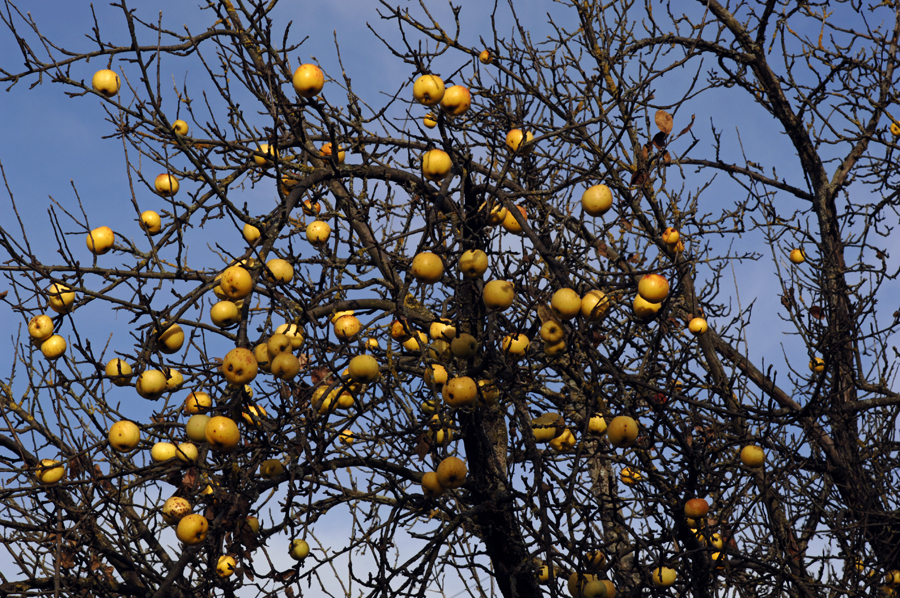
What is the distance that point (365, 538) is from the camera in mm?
4586

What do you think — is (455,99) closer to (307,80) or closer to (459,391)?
(307,80)

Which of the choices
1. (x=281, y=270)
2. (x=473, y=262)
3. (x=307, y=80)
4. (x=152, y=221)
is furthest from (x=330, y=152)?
(x=473, y=262)

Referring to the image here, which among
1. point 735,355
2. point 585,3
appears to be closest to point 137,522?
point 735,355

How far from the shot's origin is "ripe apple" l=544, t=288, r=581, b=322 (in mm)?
3176

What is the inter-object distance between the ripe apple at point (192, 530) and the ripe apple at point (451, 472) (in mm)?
1208

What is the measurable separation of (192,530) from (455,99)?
95.2 inches

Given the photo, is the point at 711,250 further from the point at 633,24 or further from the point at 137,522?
the point at 137,522

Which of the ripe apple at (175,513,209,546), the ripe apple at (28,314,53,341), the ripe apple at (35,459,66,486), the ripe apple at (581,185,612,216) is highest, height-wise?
the ripe apple at (28,314,53,341)

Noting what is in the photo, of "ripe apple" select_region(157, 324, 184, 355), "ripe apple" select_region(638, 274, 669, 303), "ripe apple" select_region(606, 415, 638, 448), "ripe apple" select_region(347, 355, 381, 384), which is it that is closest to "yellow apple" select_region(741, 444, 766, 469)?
"ripe apple" select_region(606, 415, 638, 448)

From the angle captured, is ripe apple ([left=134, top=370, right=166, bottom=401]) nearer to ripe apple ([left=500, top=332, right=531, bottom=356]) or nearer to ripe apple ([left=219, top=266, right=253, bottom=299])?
ripe apple ([left=219, top=266, right=253, bottom=299])

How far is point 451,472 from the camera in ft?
12.1

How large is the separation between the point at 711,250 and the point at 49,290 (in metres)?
6.34

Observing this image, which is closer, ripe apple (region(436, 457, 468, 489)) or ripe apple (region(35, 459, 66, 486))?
ripe apple (region(436, 457, 468, 489))

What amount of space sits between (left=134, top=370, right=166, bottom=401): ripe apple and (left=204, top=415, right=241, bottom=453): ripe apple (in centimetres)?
76
